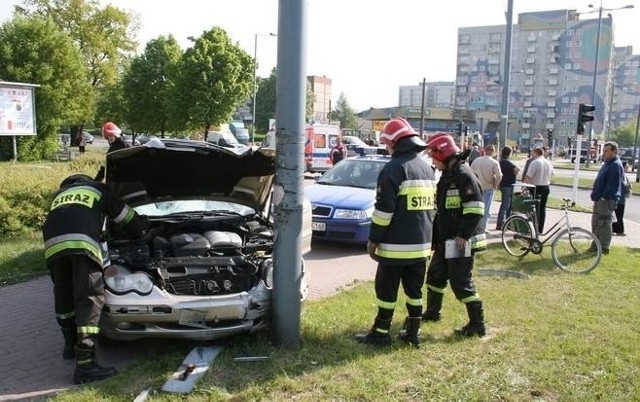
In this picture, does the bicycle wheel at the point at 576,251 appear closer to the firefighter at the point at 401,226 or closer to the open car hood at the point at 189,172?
the firefighter at the point at 401,226

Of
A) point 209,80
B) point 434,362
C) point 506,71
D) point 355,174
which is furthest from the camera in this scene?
point 209,80

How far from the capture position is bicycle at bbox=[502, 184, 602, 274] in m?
8.44

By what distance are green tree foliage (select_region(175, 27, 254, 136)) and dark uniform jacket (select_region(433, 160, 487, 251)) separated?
3315cm

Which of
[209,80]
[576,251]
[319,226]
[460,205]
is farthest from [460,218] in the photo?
[209,80]

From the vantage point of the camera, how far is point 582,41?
102875 mm

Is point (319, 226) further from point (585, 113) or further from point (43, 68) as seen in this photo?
point (43, 68)

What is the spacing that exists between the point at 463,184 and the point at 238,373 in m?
2.55

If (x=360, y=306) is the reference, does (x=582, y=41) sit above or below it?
above

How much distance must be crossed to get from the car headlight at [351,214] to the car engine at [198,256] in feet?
12.3

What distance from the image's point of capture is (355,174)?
10945mm

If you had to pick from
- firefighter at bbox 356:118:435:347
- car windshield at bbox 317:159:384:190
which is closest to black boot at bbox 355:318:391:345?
firefighter at bbox 356:118:435:347

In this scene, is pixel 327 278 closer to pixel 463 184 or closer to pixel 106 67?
pixel 463 184

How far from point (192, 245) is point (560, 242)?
624 centimetres


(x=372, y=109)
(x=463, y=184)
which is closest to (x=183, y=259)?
(x=463, y=184)
